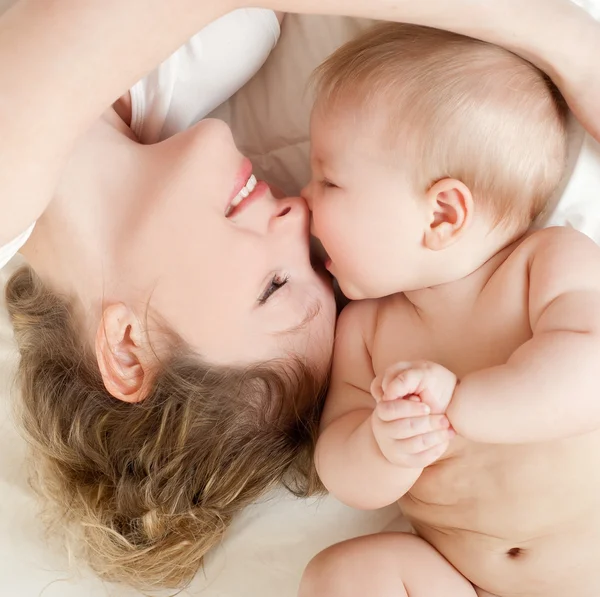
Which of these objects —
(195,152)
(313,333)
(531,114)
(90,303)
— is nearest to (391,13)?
(531,114)

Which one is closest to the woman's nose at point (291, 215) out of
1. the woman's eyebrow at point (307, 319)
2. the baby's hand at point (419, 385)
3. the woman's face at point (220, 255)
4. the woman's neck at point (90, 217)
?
the woman's face at point (220, 255)

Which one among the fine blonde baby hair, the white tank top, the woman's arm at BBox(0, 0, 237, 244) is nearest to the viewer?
the woman's arm at BBox(0, 0, 237, 244)

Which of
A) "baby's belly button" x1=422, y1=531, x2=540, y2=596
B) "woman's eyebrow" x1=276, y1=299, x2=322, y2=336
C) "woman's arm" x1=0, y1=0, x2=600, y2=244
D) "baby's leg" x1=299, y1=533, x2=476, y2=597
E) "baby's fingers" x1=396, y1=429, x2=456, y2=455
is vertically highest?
"woman's arm" x1=0, y1=0, x2=600, y2=244

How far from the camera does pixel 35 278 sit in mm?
1266

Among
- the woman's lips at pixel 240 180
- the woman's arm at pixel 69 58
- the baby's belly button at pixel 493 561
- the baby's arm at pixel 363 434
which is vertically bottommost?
the baby's belly button at pixel 493 561

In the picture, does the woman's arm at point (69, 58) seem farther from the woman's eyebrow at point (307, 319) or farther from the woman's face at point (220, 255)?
the woman's eyebrow at point (307, 319)

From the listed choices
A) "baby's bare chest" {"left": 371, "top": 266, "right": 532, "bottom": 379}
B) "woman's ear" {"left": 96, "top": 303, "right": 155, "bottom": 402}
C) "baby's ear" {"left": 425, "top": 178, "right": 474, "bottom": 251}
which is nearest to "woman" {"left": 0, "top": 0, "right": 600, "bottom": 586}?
"woman's ear" {"left": 96, "top": 303, "right": 155, "bottom": 402}

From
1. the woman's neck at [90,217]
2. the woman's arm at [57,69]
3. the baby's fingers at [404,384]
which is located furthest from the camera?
the woman's neck at [90,217]

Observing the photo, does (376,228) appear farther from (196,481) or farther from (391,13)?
(196,481)

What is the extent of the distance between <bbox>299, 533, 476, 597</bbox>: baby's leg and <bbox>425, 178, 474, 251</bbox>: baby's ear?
0.48 metres

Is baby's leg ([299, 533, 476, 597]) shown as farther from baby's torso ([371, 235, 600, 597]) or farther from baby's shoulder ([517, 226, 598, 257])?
baby's shoulder ([517, 226, 598, 257])

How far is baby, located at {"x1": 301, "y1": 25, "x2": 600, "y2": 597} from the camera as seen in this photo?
3.11ft

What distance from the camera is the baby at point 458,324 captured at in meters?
0.95

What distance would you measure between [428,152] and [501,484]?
497 mm
